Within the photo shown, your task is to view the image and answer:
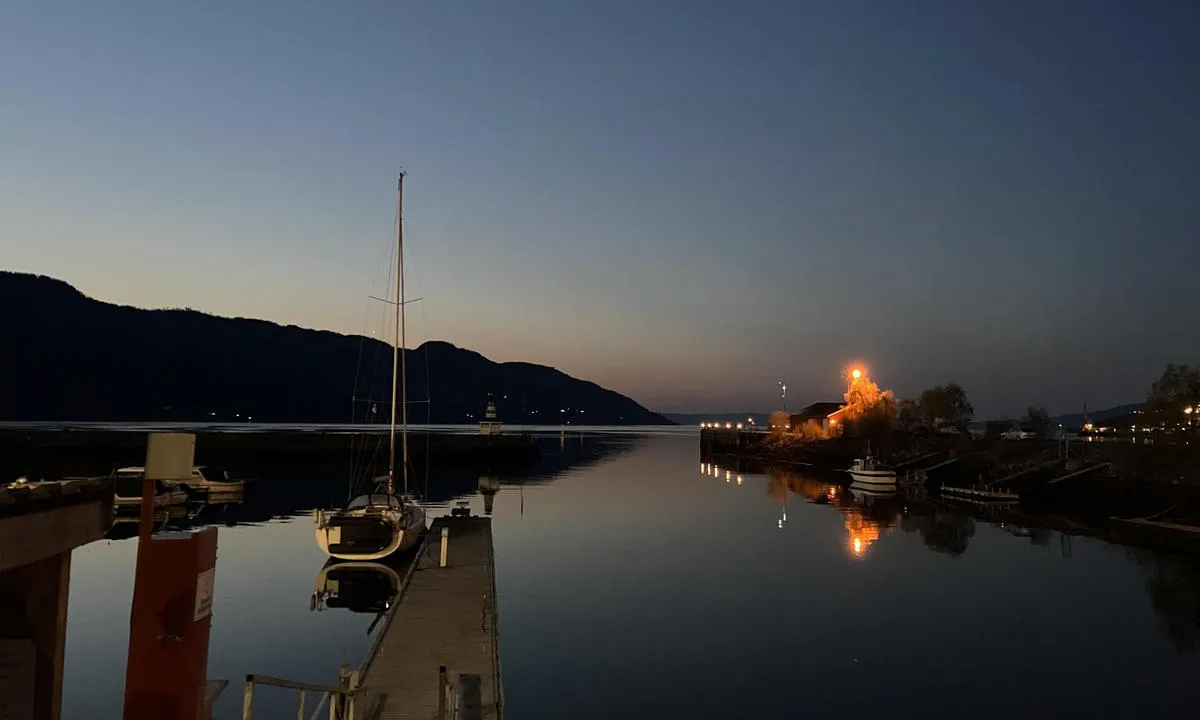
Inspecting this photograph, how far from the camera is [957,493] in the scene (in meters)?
74.5

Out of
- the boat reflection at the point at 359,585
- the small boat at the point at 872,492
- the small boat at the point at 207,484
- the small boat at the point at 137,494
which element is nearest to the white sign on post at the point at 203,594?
the boat reflection at the point at 359,585

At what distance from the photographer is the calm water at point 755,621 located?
2016 cm

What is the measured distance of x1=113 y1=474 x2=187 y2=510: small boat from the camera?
5269cm

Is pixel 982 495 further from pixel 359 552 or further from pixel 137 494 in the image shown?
pixel 137 494

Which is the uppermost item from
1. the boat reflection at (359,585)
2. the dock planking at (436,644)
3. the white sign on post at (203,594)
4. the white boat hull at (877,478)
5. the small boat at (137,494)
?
the white sign on post at (203,594)

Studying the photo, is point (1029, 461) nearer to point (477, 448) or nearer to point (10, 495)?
point (477, 448)

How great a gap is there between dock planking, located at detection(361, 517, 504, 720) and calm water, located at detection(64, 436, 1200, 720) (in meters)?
1.79

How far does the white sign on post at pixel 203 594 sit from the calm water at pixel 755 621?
38.9 feet

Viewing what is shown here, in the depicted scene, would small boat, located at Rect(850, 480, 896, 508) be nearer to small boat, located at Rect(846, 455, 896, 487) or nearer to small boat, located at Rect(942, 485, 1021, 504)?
small boat, located at Rect(846, 455, 896, 487)

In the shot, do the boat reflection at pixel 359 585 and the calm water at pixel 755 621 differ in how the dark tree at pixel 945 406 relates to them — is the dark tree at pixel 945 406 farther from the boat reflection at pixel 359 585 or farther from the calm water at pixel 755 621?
the boat reflection at pixel 359 585

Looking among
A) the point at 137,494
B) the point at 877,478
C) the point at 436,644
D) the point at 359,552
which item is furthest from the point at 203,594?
the point at 877,478

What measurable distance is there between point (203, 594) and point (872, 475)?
77432 millimetres

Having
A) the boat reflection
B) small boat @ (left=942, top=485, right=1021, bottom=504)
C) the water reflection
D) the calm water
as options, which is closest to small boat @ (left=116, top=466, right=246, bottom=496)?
the calm water

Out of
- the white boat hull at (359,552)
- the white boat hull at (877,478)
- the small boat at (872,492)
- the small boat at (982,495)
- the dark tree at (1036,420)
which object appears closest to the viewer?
the white boat hull at (359,552)
